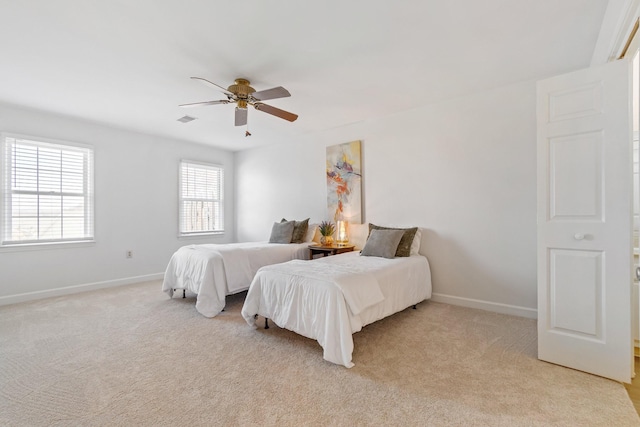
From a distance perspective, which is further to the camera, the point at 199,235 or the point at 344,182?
the point at 199,235

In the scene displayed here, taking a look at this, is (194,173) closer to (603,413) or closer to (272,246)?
(272,246)

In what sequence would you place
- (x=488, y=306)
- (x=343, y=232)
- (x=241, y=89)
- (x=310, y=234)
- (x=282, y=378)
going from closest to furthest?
(x=282, y=378), (x=241, y=89), (x=488, y=306), (x=343, y=232), (x=310, y=234)

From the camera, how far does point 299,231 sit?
498cm

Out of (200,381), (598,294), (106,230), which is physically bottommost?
(200,381)

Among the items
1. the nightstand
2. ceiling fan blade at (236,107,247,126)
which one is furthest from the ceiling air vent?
the nightstand

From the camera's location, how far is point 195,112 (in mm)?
4117

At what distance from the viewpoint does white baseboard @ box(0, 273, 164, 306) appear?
3905mm

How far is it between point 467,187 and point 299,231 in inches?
102

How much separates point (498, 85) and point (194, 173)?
5.20 meters

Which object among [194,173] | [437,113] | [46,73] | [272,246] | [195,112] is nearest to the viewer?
[46,73]

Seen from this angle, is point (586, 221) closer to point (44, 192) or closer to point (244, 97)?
point (244, 97)

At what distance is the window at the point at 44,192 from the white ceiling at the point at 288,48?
69 centimetres

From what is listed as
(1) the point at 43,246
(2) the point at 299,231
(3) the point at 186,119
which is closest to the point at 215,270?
(2) the point at 299,231

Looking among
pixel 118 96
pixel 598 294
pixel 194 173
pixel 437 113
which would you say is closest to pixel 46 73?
pixel 118 96
